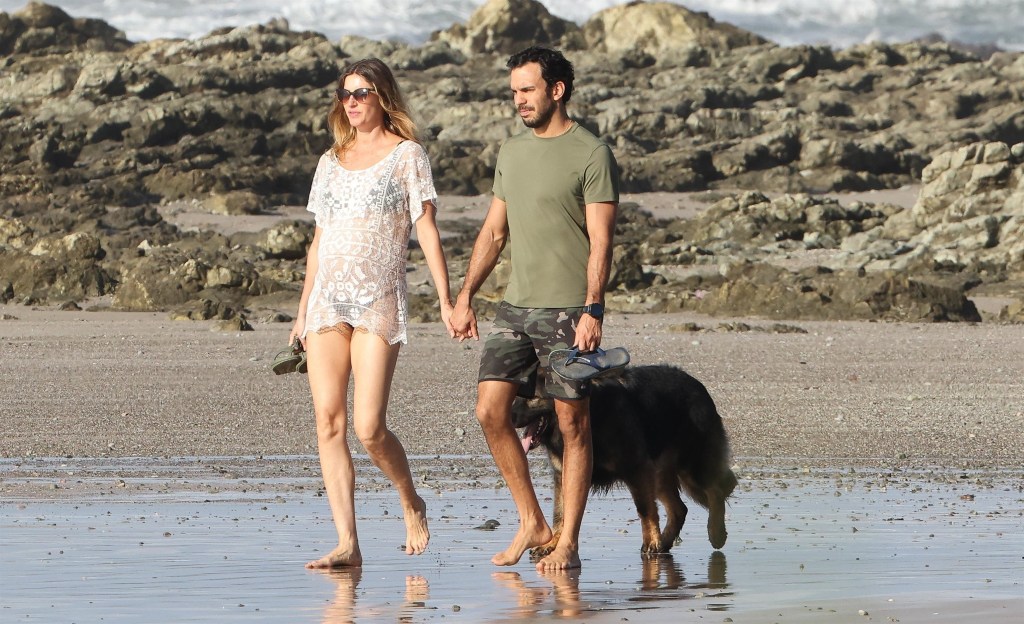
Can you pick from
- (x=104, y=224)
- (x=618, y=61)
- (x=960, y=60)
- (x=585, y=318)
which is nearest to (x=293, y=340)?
(x=585, y=318)

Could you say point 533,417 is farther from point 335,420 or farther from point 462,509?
point 462,509

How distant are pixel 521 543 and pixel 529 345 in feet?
2.53

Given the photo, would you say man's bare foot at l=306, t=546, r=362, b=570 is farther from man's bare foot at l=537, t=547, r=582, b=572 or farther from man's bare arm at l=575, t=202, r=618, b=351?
man's bare arm at l=575, t=202, r=618, b=351

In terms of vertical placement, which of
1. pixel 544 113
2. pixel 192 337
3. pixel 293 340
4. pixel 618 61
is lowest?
pixel 192 337

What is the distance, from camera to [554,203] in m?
6.21

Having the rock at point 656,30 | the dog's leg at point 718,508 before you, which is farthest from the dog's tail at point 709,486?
the rock at point 656,30

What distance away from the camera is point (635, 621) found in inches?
194

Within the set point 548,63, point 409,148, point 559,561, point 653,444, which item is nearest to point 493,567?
point 559,561

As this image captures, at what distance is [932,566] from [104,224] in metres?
42.4

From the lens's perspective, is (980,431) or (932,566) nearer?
(932,566)

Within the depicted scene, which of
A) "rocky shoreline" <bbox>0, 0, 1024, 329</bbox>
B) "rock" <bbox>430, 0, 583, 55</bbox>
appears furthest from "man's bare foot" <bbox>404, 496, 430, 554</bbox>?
"rock" <bbox>430, 0, 583, 55</bbox>

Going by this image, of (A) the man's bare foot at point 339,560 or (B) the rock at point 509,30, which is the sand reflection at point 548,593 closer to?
(A) the man's bare foot at point 339,560

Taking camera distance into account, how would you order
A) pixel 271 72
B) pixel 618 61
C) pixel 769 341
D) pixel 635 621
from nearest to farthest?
1. pixel 635 621
2. pixel 769 341
3. pixel 271 72
4. pixel 618 61

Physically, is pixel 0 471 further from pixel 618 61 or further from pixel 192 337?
pixel 618 61
